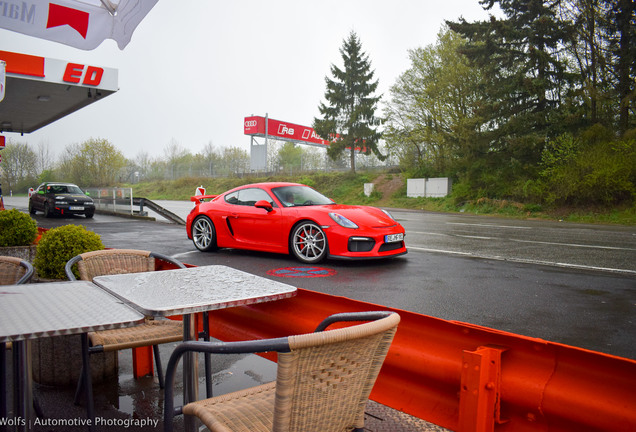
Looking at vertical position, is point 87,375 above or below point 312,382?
below

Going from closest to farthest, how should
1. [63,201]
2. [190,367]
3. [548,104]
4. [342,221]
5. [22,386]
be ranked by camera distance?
[22,386] → [190,367] → [342,221] → [63,201] → [548,104]

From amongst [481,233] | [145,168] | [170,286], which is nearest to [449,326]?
[170,286]

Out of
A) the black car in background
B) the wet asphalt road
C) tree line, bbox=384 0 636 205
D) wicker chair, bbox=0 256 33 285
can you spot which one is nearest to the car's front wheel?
the black car in background

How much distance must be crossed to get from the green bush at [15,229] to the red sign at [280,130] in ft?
144

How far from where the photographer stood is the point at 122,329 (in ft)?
9.96

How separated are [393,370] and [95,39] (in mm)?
3985

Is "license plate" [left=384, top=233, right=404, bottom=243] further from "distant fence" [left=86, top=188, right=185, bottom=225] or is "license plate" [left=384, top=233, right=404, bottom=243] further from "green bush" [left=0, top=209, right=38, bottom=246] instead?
"distant fence" [left=86, top=188, right=185, bottom=225]

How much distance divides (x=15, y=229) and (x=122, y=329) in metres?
3.61

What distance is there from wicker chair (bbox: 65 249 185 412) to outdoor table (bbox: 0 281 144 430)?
0.30 metres

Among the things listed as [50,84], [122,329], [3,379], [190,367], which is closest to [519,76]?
[50,84]

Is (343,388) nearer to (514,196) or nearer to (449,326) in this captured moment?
(449,326)

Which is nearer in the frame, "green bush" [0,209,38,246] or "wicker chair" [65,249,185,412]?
"wicker chair" [65,249,185,412]

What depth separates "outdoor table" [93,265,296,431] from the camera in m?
1.99

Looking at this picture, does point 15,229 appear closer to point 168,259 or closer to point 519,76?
point 168,259
